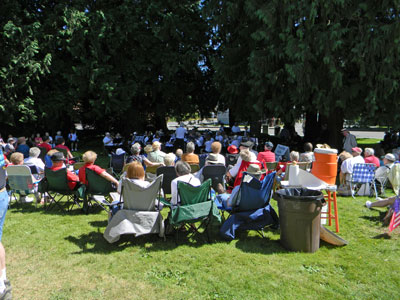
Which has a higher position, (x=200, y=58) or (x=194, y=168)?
(x=200, y=58)

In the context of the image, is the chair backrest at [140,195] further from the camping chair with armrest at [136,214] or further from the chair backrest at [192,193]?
the chair backrest at [192,193]

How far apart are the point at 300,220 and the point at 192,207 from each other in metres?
1.63

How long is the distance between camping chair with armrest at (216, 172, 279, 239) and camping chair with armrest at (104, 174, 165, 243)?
1.16 metres

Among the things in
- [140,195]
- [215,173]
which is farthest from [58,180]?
[215,173]

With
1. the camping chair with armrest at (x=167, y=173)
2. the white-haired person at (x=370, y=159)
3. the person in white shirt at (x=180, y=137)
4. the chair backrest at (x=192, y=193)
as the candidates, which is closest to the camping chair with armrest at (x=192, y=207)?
the chair backrest at (x=192, y=193)

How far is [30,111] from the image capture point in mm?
17656

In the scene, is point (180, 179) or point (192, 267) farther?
point (180, 179)

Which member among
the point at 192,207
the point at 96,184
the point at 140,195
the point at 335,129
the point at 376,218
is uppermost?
the point at 335,129

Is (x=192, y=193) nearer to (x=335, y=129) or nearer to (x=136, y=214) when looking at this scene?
(x=136, y=214)

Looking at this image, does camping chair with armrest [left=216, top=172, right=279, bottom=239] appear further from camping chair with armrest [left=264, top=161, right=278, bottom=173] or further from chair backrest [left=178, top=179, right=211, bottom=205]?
camping chair with armrest [left=264, top=161, right=278, bottom=173]

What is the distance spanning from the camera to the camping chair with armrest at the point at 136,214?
4.73 m

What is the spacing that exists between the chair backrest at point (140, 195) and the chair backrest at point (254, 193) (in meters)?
1.35

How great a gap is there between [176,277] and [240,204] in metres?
1.67

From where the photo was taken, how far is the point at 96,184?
20.4 feet
